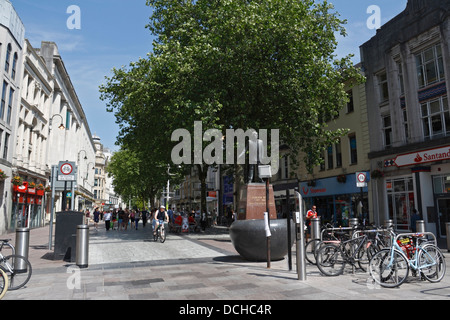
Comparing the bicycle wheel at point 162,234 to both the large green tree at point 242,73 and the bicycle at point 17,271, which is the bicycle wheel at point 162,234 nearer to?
the large green tree at point 242,73

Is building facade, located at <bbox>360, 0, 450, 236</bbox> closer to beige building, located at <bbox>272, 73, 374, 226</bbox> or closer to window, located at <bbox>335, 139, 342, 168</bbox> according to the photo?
beige building, located at <bbox>272, 73, 374, 226</bbox>

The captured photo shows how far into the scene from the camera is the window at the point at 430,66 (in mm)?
18781

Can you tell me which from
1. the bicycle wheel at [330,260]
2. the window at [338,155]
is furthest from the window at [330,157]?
the bicycle wheel at [330,260]

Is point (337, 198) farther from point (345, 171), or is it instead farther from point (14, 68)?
point (14, 68)

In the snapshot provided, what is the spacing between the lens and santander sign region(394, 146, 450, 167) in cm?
1766

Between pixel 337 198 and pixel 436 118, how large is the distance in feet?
31.1

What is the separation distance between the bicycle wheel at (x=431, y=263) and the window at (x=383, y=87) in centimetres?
1751

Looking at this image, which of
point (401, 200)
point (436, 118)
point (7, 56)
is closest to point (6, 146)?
point (7, 56)

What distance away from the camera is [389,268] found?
671cm

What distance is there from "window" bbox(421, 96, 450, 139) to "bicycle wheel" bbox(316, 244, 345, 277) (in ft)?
45.5

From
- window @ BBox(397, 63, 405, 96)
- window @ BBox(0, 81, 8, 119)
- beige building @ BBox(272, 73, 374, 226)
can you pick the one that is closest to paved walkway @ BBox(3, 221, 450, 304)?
beige building @ BBox(272, 73, 374, 226)

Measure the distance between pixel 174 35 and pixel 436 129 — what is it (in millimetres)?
15735
